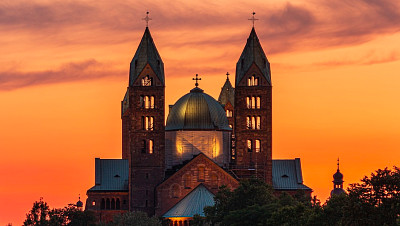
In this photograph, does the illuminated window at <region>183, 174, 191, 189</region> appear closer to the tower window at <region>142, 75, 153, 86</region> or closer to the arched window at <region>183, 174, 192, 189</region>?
the arched window at <region>183, 174, 192, 189</region>

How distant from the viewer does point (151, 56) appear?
184 meters

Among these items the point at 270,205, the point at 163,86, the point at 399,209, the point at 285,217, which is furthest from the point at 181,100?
the point at 399,209

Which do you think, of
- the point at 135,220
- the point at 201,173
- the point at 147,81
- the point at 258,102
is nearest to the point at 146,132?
the point at 147,81

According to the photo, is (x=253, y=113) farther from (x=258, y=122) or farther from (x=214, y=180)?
(x=214, y=180)

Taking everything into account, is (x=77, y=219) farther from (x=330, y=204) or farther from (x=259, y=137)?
(x=330, y=204)

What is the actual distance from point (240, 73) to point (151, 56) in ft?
Answer: 45.1

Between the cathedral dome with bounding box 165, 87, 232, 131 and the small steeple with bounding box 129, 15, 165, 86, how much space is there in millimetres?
9812

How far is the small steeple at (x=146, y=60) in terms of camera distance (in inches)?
7239

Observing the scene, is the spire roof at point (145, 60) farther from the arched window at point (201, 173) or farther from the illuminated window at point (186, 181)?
the illuminated window at point (186, 181)

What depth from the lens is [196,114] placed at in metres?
193

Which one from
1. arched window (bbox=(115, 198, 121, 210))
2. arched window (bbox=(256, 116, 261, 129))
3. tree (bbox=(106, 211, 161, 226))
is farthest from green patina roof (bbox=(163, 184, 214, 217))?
arched window (bbox=(115, 198, 121, 210))

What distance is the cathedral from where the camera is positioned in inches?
7215

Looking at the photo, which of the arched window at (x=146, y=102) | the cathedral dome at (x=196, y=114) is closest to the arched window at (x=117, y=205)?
the cathedral dome at (x=196, y=114)

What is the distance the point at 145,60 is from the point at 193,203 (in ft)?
71.9
